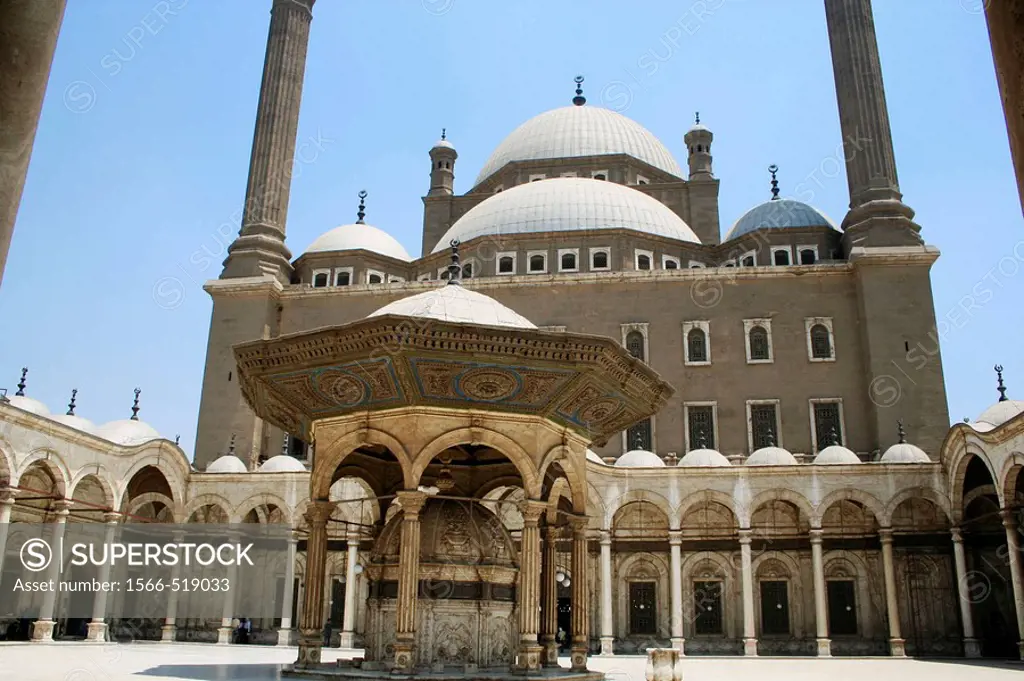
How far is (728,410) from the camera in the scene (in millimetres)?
22219

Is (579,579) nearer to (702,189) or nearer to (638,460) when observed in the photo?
(638,460)

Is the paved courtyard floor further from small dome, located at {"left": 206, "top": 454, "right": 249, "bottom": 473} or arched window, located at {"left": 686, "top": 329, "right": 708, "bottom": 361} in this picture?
arched window, located at {"left": 686, "top": 329, "right": 708, "bottom": 361}

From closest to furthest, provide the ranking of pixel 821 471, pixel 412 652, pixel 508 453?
1. pixel 412 652
2. pixel 508 453
3. pixel 821 471

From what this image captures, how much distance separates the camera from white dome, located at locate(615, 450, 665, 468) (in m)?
19.6

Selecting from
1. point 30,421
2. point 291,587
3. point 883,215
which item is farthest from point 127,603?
point 883,215

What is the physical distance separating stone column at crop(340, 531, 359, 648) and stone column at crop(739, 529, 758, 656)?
799 centimetres

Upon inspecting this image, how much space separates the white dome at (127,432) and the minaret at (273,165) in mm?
6445

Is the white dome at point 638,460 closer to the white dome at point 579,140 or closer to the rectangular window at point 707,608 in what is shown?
the rectangular window at point 707,608

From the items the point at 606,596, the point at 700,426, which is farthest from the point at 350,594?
the point at 700,426

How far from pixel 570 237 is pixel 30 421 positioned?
15.3 metres

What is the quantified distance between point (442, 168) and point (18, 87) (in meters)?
31.9

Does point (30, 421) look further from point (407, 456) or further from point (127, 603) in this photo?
point (407, 456)

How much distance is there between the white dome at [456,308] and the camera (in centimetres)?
888

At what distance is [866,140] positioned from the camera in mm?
23844
